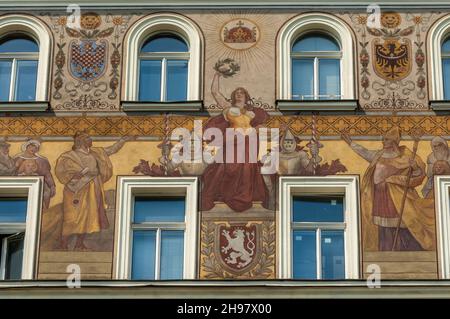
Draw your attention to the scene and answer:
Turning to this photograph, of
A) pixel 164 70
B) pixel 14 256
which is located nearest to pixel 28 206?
pixel 14 256

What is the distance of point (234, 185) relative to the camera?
2072 centimetres

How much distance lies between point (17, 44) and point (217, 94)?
361 centimetres

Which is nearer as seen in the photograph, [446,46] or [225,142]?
[225,142]

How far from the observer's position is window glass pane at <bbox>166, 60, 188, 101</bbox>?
21562 mm

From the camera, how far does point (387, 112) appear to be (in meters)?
21.1

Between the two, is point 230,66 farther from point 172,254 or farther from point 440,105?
point 440,105

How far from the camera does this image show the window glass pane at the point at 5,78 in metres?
21.7

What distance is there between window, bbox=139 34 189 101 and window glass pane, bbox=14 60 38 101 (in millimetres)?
1793

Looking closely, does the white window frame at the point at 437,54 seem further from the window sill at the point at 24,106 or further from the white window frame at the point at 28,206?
the white window frame at the point at 28,206

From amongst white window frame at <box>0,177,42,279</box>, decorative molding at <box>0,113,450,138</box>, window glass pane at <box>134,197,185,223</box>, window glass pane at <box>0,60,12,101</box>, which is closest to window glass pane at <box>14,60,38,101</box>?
window glass pane at <box>0,60,12,101</box>

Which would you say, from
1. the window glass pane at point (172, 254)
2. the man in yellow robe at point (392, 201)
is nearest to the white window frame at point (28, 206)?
the window glass pane at point (172, 254)

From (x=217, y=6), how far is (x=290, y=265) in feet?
15.6

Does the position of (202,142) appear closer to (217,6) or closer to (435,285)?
(217,6)
